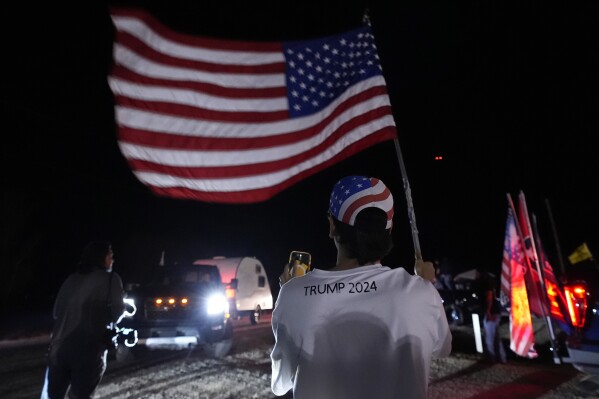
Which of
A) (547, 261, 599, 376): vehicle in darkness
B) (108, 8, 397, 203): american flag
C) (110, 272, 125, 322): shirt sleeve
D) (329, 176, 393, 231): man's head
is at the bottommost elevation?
(547, 261, 599, 376): vehicle in darkness

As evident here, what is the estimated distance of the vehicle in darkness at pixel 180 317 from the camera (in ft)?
31.9

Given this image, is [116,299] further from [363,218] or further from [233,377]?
[233,377]

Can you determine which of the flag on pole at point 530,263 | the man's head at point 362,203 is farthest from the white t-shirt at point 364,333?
the flag on pole at point 530,263

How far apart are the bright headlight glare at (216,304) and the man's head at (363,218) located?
872 cm

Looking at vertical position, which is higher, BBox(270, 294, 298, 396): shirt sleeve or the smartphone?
the smartphone

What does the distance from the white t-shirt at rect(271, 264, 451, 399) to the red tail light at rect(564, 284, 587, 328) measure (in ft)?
16.0

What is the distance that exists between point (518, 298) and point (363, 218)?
8.22m

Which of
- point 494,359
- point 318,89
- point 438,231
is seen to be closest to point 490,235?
point 438,231

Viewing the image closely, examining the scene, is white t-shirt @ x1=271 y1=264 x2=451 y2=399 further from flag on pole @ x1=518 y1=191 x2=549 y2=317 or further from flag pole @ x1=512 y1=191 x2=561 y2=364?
flag on pole @ x1=518 y1=191 x2=549 y2=317

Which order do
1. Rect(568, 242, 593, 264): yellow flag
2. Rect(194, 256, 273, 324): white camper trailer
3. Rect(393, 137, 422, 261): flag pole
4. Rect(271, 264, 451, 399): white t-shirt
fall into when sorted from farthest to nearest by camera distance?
Rect(194, 256, 273, 324): white camper trailer
Rect(568, 242, 593, 264): yellow flag
Rect(393, 137, 422, 261): flag pole
Rect(271, 264, 451, 399): white t-shirt

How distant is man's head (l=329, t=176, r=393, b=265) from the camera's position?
6.37ft

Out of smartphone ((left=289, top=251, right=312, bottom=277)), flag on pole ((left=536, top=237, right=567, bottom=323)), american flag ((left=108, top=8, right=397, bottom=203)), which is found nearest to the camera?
smartphone ((left=289, top=251, right=312, bottom=277))

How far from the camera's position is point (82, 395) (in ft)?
13.8

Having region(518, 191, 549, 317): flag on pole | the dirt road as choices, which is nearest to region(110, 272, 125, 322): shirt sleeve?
the dirt road
